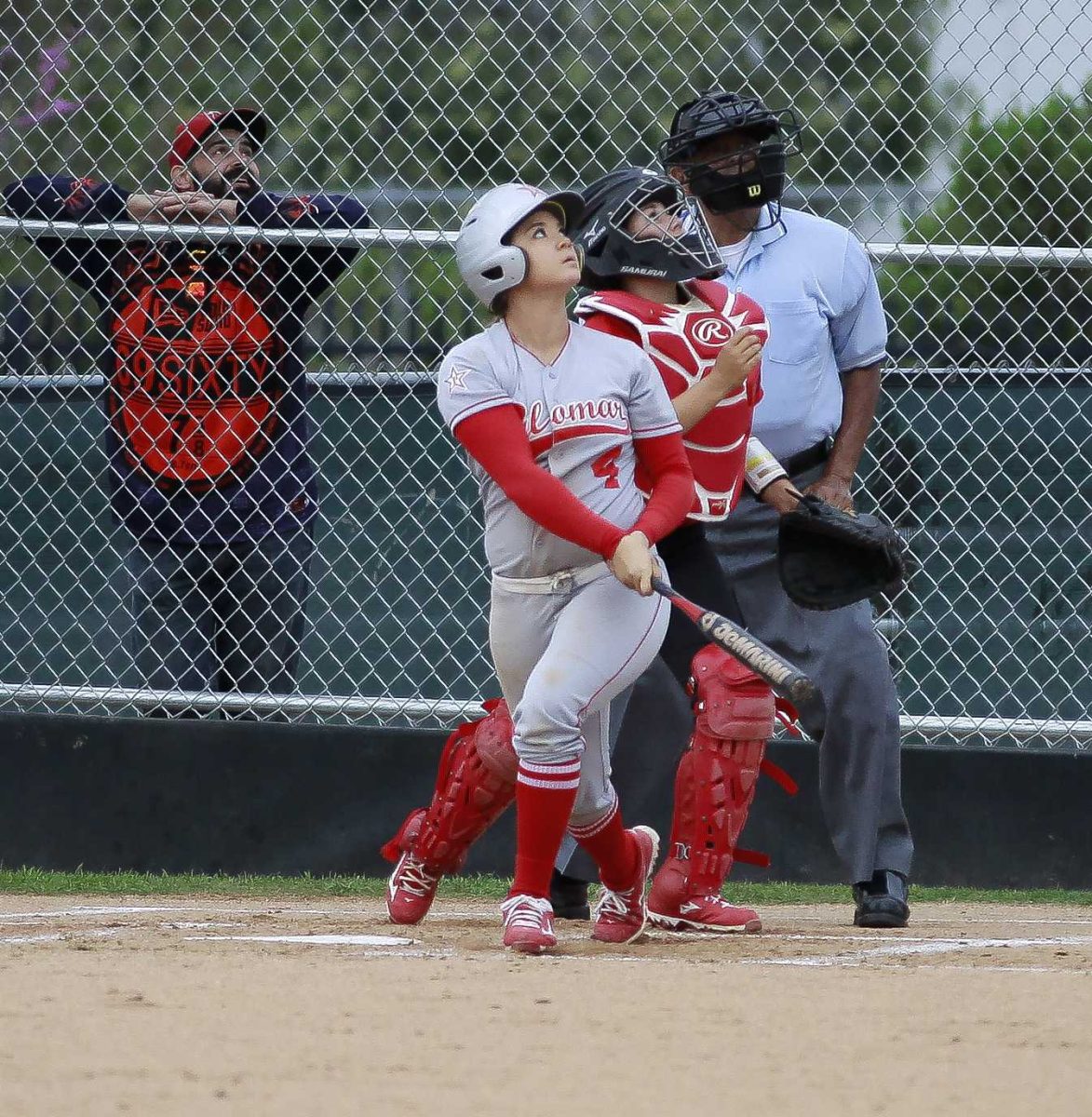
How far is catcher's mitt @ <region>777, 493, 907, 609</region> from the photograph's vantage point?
3994 millimetres

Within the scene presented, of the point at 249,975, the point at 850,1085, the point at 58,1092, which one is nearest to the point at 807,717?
the point at 249,975

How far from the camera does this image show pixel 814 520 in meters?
4.00

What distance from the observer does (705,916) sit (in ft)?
12.7

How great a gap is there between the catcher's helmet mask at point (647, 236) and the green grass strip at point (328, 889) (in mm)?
1810

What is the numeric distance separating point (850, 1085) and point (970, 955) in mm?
1330

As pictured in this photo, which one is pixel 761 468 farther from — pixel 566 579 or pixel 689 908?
pixel 689 908

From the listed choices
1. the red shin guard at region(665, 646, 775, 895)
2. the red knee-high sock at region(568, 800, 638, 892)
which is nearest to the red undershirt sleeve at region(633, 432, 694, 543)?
the red shin guard at region(665, 646, 775, 895)

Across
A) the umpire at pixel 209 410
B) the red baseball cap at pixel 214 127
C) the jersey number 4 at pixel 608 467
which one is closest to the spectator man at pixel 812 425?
the jersey number 4 at pixel 608 467

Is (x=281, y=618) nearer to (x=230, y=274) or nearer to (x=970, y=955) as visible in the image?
(x=230, y=274)

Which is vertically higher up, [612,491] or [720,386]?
[720,386]

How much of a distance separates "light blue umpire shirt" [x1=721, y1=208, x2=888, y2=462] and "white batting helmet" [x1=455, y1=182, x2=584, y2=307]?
2.38ft

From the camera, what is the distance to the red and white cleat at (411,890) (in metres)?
3.99

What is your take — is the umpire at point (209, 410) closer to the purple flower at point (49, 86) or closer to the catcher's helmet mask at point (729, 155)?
the purple flower at point (49, 86)

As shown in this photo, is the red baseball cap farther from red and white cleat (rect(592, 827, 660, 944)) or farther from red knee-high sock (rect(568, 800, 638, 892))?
red and white cleat (rect(592, 827, 660, 944))
